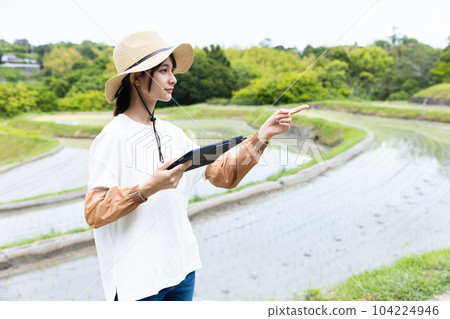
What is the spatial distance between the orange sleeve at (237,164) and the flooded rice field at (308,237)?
3.80 ft

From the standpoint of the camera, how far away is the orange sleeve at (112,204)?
0.64 m

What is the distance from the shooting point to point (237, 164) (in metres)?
0.79

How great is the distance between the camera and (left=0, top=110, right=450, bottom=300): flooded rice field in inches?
79.0

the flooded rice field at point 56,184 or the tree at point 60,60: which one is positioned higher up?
the tree at point 60,60

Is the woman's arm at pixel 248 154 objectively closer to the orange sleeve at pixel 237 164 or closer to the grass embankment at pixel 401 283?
the orange sleeve at pixel 237 164

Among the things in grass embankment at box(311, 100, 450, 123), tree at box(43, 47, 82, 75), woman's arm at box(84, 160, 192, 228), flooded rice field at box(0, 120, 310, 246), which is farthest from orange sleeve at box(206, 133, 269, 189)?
tree at box(43, 47, 82, 75)

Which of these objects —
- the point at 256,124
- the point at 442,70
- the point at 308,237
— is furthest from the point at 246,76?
the point at 308,237

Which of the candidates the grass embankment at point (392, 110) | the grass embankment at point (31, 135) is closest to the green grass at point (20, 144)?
the grass embankment at point (31, 135)

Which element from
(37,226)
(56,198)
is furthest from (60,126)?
(37,226)

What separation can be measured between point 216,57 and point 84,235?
29.1 ft

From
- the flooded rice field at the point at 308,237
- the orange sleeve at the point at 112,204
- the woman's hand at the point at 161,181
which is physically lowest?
the flooded rice field at the point at 308,237

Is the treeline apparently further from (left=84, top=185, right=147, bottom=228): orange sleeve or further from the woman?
(left=84, top=185, right=147, bottom=228): orange sleeve

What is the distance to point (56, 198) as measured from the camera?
12.1 ft

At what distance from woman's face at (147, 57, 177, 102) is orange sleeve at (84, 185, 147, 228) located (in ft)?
0.56
